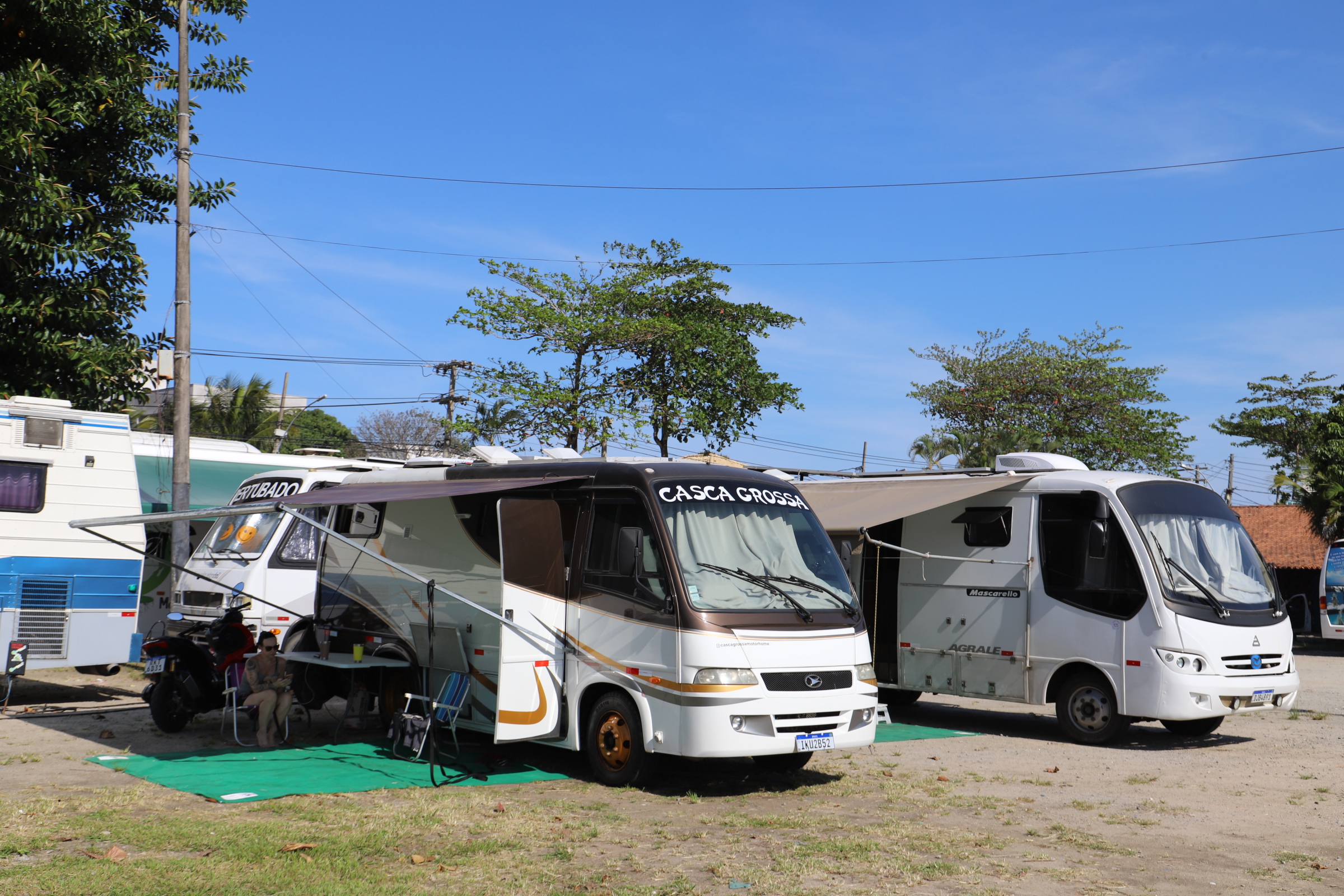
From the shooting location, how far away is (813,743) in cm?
907

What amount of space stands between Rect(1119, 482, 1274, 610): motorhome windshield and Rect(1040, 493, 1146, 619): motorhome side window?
0.87ft

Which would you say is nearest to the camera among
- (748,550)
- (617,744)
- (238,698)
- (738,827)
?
(738,827)

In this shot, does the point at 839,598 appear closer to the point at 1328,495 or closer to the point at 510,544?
the point at 510,544

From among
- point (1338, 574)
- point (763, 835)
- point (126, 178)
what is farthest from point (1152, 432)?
point (763, 835)

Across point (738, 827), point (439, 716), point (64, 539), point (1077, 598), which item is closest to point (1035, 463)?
point (1077, 598)

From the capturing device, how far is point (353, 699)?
37.8 ft

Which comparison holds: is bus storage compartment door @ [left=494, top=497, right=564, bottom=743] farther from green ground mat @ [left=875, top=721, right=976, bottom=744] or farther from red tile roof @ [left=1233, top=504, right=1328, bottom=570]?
red tile roof @ [left=1233, top=504, right=1328, bottom=570]

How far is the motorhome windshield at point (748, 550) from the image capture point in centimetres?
930

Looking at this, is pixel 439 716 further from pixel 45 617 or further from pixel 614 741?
pixel 45 617

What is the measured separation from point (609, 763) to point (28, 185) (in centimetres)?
1107

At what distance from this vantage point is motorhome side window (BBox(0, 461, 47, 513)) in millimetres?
12875

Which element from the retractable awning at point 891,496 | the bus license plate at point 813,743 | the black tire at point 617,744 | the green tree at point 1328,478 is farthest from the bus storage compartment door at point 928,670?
the green tree at point 1328,478

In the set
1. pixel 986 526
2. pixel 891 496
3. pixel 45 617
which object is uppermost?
pixel 891 496

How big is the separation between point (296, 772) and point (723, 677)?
11.6ft
